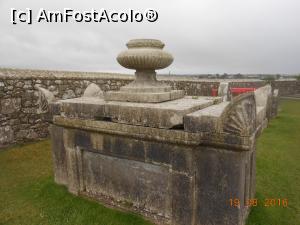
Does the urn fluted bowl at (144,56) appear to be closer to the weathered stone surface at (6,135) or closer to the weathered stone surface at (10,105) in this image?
the weathered stone surface at (10,105)

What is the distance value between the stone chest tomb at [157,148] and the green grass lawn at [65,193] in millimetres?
228

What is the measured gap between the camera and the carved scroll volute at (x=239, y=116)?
2.29 metres

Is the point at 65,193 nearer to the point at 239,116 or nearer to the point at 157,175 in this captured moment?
the point at 157,175

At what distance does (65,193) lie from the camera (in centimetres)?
381

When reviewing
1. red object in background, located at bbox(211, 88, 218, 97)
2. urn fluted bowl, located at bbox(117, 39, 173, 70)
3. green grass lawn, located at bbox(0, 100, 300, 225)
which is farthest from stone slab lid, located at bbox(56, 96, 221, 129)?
red object in background, located at bbox(211, 88, 218, 97)

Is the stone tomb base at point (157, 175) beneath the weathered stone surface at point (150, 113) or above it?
beneath

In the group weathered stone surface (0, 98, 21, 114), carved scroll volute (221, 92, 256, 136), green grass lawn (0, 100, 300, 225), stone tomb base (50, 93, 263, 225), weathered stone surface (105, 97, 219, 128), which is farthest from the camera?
weathered stone surface (0, 98, 21, 114)

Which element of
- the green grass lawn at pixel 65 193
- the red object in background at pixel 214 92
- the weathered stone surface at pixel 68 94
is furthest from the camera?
the red object in background at pixel 214 92

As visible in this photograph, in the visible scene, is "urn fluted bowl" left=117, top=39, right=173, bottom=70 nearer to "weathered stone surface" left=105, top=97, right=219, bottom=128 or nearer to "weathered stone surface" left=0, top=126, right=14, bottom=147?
"weathered stone surface" left=105, top=97, right=219, bottom=128

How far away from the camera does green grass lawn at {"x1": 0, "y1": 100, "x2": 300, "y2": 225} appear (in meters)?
3.20

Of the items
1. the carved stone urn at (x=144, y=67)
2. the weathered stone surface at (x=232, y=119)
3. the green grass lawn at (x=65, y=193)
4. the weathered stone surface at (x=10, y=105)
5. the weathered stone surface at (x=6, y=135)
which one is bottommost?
the green grass lawn at (x=65, y=193)

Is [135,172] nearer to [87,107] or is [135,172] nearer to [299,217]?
[87,107]

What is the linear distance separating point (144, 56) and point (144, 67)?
0.70 feet

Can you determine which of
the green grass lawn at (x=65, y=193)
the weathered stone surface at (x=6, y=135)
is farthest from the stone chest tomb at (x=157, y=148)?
the weathered stone surface at (x=6, y=135)
